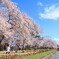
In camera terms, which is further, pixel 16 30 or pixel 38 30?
pixel 38 30

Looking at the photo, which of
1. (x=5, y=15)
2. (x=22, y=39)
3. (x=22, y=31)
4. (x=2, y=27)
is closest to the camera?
(x=2, y=27)

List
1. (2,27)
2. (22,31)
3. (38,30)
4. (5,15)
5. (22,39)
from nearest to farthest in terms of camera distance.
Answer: (2,27)
(5,15)
(22,31)
(22,39)
(38,30)

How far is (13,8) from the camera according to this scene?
2200 cm

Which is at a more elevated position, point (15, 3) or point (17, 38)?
point (15, 3)

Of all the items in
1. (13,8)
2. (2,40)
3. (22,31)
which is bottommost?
(2,40)

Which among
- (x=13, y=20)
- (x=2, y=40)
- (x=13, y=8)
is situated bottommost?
(x=2, y=40)

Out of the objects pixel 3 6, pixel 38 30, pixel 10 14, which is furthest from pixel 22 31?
pixel 38 30

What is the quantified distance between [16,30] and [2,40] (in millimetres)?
2522

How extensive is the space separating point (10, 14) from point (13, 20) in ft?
3.09

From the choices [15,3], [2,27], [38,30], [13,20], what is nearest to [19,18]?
[13,20]

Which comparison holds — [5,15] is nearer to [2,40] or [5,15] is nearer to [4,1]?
[4,1]

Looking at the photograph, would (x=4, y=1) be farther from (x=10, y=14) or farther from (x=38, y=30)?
(x=38, y=30)

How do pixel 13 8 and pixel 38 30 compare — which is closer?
pixel 13 8

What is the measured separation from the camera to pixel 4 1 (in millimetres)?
20922
